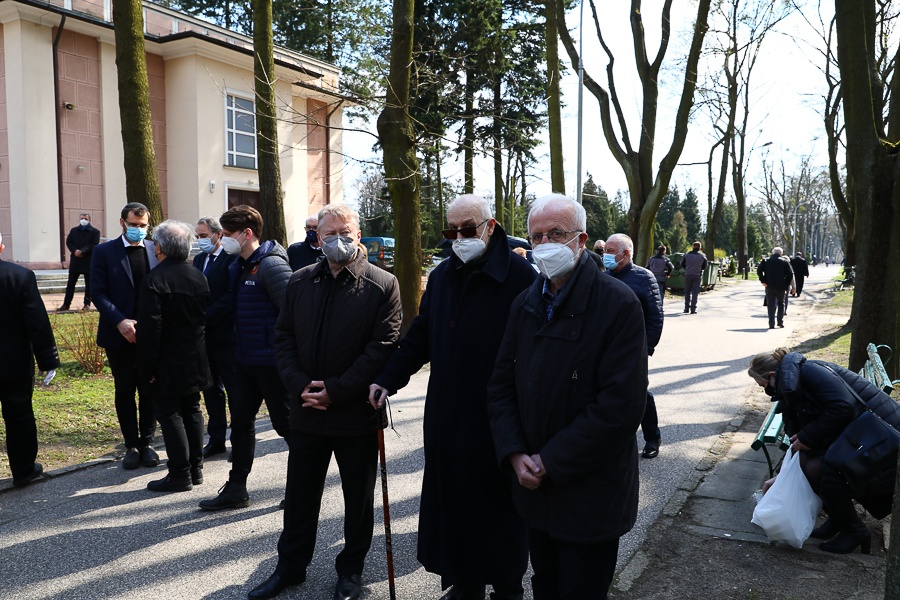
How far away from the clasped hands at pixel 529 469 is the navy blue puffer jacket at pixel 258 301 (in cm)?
252

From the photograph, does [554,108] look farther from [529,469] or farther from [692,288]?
[529,469]

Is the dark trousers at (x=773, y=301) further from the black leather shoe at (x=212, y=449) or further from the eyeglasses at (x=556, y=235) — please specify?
the eyeglasses at (x=556, y=235)

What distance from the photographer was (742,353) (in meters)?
12.9

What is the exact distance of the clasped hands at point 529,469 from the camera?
113 inches

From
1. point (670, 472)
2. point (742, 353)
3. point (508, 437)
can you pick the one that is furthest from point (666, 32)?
point (508, 437)

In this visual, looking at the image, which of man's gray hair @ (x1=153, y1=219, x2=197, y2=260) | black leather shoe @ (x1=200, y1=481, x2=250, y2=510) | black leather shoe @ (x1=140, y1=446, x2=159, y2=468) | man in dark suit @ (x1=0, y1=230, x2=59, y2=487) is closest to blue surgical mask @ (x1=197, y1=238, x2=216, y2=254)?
man's gray hair @ (x1=153, y1=219, x2=197, y2=260)

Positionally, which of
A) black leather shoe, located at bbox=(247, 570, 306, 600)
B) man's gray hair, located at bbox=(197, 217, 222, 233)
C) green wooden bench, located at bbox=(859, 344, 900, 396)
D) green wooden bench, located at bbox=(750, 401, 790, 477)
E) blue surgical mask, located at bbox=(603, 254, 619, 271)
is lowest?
black leather shoe, located at bbox=(247, 570, 306, 600)

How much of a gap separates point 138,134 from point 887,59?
19.1 m

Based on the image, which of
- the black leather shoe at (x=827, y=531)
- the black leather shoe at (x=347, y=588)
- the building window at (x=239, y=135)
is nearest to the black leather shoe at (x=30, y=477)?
the black leather shoe at (x=347, y=588)

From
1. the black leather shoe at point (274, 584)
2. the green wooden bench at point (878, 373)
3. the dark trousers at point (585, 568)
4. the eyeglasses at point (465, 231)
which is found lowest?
the black leather shoe at point (274, 584)

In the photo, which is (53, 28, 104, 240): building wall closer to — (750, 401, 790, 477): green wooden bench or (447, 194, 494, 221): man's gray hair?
(447, 194, 494, 221): man's gray hair

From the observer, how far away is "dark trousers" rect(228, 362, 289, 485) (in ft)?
16.6

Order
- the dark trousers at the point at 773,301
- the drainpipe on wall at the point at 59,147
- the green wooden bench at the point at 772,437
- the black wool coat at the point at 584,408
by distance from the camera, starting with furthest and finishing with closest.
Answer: the drainpipe on wall at the point at 59,147 < the dark trousers at the point at 773,301 < the green wooden bench at the point at 772,437 < the black wool coat at the point at 584,408

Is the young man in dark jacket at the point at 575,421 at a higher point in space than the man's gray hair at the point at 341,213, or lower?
lower
